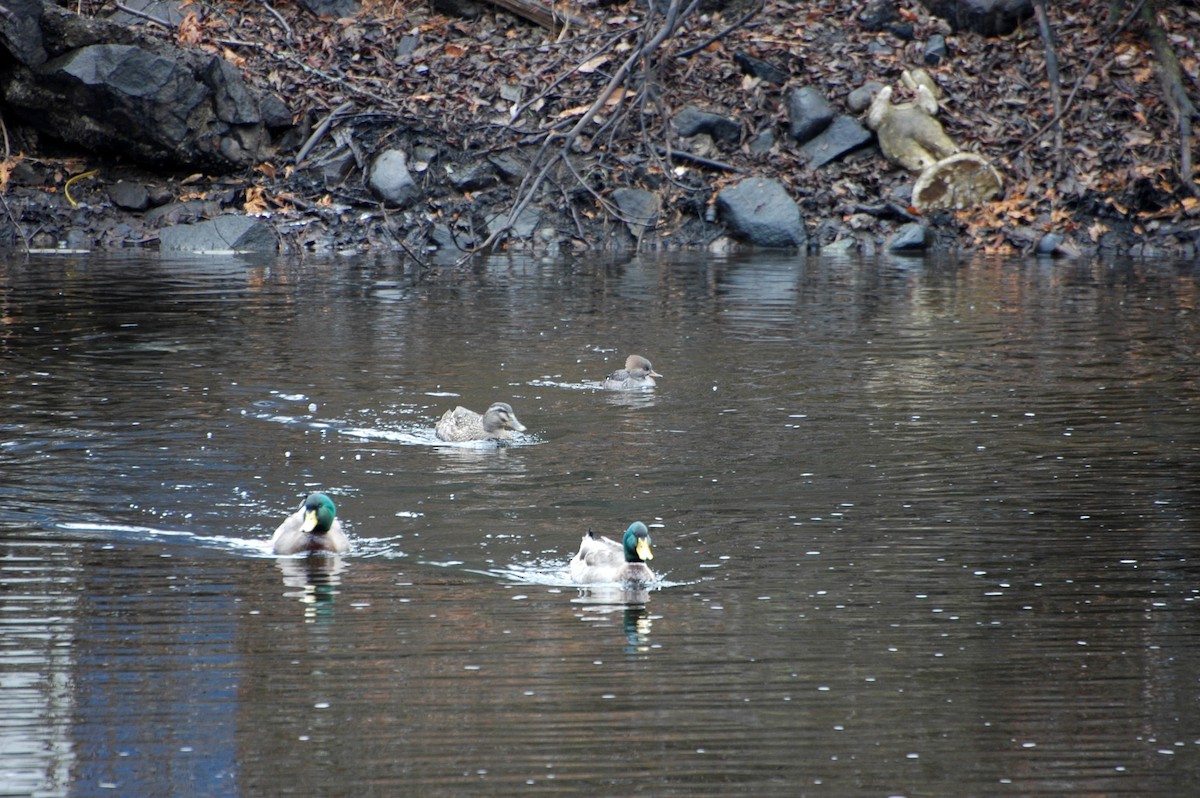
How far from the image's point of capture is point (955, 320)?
68.1 feet

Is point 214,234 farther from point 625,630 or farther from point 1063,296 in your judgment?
point 625,630

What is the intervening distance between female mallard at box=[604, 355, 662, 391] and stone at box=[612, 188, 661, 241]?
16.1 meters

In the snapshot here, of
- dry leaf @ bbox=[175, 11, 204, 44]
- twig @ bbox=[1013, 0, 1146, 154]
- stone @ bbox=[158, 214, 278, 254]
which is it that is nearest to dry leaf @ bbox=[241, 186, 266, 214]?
stone @ bbox=[158, 214, 278, 254]

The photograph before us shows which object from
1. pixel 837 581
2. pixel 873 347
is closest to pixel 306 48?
pixel 873 347

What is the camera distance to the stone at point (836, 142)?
1276 inches

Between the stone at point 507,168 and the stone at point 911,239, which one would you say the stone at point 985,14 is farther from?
the stone at point 507,168

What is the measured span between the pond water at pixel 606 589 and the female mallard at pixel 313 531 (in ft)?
0.42

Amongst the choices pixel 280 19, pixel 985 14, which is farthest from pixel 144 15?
pixel 985 14

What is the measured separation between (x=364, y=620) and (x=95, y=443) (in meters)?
5.48

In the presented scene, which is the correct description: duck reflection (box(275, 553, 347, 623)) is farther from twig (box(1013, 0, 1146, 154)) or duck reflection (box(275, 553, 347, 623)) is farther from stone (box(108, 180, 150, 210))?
stone (box(108, 180, 150, 210))

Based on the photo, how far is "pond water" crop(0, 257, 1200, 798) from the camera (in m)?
6.70

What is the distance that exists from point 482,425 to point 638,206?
754 inches

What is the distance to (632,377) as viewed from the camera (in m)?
16.0

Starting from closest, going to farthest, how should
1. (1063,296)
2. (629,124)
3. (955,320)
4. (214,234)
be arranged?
(955,320)
(1063,296)
(214,234)
(629,124)
